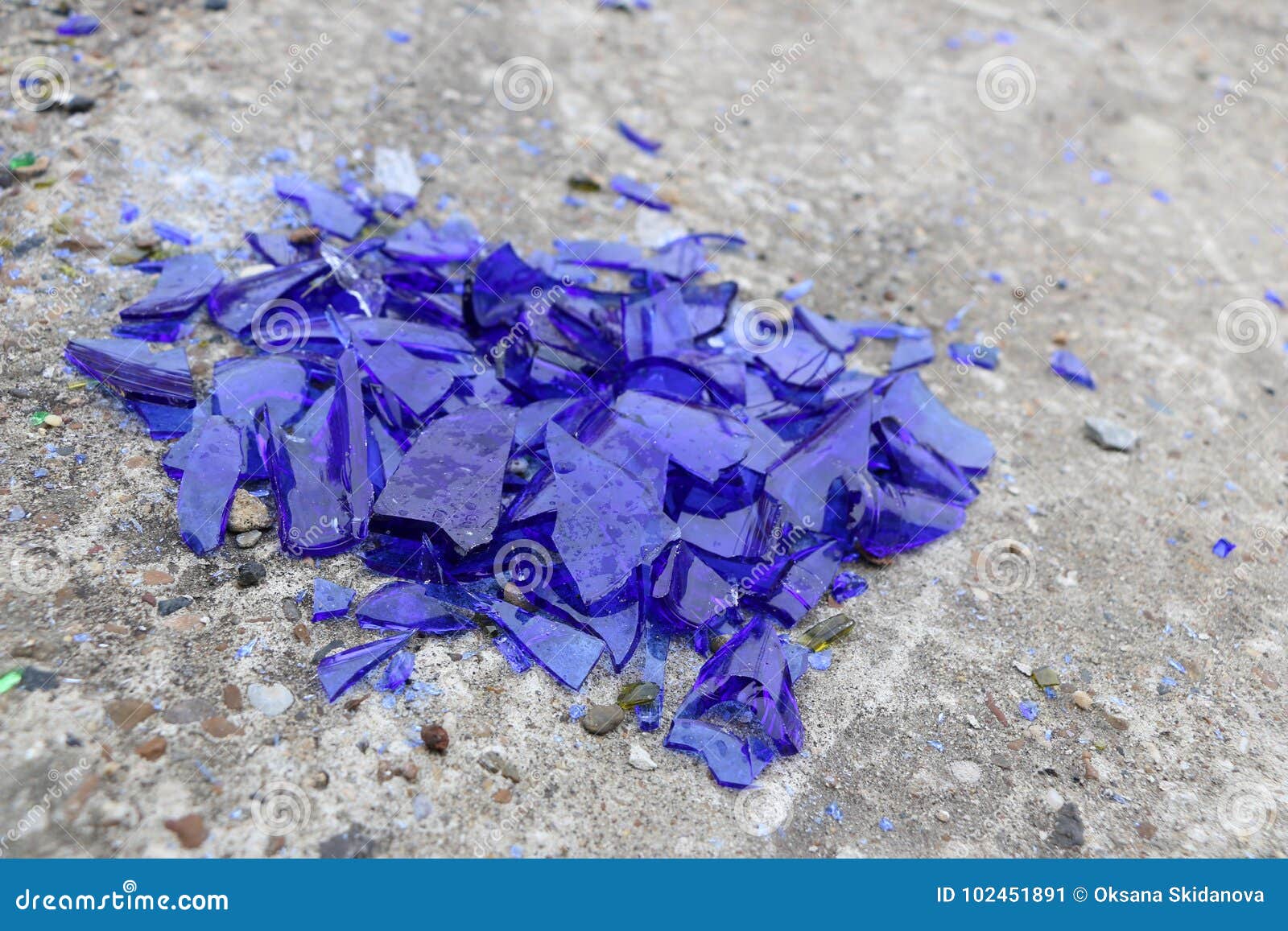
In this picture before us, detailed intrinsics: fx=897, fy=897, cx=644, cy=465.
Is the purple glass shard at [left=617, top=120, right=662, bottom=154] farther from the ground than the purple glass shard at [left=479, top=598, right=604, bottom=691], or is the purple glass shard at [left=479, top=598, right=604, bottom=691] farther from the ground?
the purple glass shard at [left=617, top=120, right=662, bottom=154]

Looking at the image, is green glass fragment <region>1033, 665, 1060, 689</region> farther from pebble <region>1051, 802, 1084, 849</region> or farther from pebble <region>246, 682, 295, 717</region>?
pebble <region>246, 682, 295, 717</region>

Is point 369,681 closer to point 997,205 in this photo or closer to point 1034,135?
point 997,205

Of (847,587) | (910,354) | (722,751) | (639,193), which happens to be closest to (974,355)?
(910,354)

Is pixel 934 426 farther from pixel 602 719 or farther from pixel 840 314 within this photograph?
pixel 602 719

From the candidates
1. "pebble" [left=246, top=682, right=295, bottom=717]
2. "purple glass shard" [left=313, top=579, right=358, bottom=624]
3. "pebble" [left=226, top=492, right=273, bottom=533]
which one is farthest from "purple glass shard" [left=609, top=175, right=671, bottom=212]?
"pebble" [left=246, top=682, right=295, bottom=717]

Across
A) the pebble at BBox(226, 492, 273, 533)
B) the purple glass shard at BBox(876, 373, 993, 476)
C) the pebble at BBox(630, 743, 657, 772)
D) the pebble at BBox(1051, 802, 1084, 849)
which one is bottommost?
the pebble at BBox(226, 492, 273, 533)

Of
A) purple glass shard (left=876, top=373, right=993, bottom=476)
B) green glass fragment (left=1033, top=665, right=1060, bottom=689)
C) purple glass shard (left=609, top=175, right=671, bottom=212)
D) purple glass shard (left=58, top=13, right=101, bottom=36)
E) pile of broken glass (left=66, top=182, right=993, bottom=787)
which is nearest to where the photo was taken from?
pile of broken glass (left=66, top=182, right=993, bottom=787)

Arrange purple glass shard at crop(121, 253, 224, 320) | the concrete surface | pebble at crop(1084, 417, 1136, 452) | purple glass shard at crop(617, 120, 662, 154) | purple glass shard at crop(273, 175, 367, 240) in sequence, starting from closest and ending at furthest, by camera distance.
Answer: the concrete surface
purple glass shard at crop(121, 253, 224, 320)
pebble at crop(1084, 417, 1136, 452)
purple glass shard at crop(273, 175, 367, 240)
purple glass shard at crop(617, 120, 662, 154)
